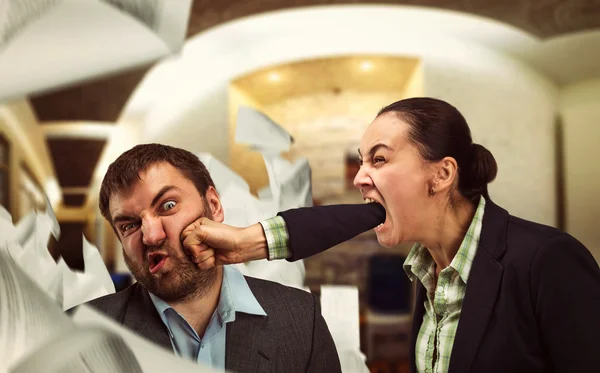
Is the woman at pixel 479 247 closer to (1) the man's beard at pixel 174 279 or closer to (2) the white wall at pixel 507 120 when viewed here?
(2) the white wall at pixel 507 120

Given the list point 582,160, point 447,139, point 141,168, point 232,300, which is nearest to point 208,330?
point 232,300

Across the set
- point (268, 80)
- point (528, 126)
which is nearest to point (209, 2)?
point (268, 80)

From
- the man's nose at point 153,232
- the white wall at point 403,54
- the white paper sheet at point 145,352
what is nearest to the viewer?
the white paper sheet at point 145,352

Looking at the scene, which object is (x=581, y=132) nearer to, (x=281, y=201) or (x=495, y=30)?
(x=495, y=30)

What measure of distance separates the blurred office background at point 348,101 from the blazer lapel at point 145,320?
0.06 m

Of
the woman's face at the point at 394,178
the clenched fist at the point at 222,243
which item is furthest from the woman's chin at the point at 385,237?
the clenched fist at the point at 222,243

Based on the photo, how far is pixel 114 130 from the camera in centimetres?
42

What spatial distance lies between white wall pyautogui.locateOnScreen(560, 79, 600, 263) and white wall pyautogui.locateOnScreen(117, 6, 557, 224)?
0.7 inches

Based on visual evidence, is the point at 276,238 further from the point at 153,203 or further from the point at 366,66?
the point at 366,66

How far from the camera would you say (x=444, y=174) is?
35 centimetres

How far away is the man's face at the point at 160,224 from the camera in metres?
0.31

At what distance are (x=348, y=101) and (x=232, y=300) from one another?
0.21 m

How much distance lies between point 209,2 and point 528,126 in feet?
1.01

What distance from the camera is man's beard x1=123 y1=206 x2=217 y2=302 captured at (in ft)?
1.04
